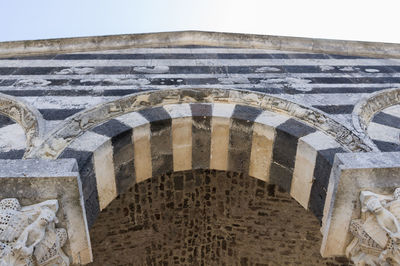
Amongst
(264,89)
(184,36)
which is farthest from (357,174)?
(184,36)

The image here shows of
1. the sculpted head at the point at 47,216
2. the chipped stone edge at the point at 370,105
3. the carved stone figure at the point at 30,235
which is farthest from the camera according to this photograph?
the chipped stone edge at the point at 370,105

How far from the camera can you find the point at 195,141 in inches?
167

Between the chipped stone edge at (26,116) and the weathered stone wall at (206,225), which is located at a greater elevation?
the chipped stone edge at (26,116)

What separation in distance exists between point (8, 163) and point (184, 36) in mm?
3756

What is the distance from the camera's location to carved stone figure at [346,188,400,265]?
2.76m

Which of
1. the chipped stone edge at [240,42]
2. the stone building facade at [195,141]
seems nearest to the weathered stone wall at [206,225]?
the stone building facade at [195,141]

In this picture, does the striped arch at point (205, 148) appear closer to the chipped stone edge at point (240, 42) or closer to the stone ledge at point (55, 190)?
the stone ledge at point (55, 190)

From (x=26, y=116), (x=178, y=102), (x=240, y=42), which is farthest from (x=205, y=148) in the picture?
(x=240, y=42)

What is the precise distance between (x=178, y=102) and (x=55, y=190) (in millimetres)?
1890

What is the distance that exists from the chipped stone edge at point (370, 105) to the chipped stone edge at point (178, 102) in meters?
0.28

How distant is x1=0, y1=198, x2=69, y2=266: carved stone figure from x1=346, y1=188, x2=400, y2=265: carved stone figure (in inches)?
89.3

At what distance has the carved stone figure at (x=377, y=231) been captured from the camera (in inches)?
109

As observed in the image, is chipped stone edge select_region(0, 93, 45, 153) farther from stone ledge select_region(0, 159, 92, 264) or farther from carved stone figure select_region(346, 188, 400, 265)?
carved stone figure select_region(346, 188, 400, 265)

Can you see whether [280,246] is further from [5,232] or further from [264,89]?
[5,232]
